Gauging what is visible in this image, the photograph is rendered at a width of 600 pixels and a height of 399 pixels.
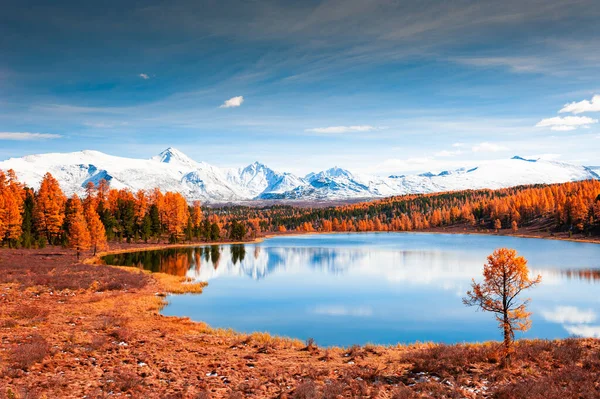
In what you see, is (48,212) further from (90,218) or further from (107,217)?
(107,217)

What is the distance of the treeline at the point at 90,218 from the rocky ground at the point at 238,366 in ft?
220

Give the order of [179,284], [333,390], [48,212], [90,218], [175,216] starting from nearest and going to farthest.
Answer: [333,390] < [179,284] < [90,218] < [48,212] < [175,216]

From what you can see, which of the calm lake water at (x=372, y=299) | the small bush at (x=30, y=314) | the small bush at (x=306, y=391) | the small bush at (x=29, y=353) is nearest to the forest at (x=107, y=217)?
the calm lake water at (x=372, y=299)

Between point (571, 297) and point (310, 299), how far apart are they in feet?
115

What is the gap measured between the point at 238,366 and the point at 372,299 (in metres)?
34.3

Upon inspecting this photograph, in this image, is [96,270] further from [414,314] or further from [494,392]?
[494,392]

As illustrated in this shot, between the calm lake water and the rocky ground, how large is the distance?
28.1ft

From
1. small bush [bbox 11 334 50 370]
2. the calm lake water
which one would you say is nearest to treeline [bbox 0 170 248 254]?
the calm lake water

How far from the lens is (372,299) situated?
55.1 meters

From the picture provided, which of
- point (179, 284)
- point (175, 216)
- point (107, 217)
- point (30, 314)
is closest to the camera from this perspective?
point (30, 314)

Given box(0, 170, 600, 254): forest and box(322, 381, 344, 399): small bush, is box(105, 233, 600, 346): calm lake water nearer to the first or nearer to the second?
box(322, 381, 344, 399): small bush

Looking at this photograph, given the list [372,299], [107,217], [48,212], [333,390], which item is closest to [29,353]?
[333,390]

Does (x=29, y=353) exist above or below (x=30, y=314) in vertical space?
above

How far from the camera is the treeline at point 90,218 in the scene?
93938 millimetres
